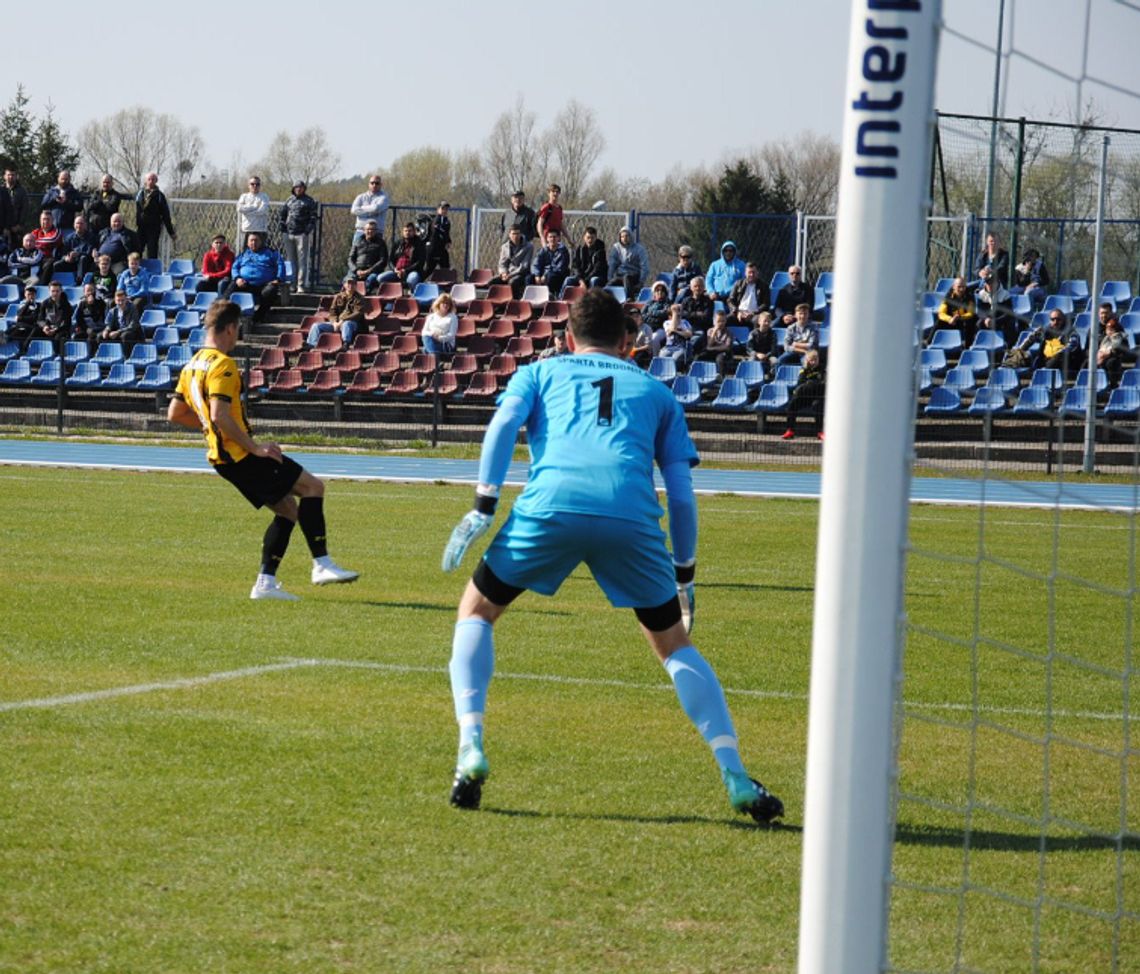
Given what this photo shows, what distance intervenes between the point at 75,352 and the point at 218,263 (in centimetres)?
368

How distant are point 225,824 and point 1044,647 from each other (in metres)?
6.03

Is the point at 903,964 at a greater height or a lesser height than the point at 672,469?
lesser

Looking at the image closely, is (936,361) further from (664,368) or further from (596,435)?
(596,435)

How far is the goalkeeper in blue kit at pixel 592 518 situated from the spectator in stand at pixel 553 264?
25162 millimetres

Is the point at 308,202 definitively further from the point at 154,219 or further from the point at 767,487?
the point at 767,487

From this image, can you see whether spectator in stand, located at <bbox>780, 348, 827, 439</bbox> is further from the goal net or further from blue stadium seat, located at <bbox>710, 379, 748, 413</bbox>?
the goal net

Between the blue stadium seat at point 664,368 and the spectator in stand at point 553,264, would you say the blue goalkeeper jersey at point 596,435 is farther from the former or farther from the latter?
the spectator in stand at point 553,264

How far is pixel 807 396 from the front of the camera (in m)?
26.3

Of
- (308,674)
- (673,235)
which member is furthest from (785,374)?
(308,674)

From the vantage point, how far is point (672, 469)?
231 inches

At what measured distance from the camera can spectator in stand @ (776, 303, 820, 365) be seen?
90.1 feet

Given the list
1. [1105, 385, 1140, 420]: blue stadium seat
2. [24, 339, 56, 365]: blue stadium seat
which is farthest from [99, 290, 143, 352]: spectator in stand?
[1105, 385, 1140, 420]: blue stadium seat

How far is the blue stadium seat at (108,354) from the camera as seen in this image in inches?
1235

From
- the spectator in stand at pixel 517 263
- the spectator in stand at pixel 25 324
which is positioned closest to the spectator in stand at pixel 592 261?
the spectator in stand at pixel 517 263
